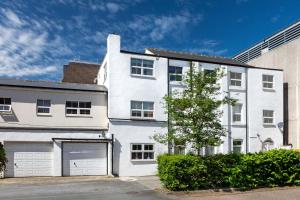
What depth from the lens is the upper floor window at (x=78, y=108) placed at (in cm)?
2564

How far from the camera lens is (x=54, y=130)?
24516mm

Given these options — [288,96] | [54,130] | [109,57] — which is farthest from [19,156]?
[288,96]

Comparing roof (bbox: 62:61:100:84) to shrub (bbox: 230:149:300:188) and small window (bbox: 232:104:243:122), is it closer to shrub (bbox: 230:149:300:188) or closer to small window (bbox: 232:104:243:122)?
small window (bbox: 232:104:243:122)

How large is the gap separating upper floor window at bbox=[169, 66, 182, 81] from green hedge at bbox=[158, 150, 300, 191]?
10.8 m

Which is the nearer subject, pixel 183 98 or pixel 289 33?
pixel 183 98

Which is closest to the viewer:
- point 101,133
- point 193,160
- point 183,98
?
point 193,160

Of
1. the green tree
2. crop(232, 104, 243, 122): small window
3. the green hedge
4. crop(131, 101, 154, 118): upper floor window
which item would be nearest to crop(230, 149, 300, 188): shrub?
the green hedge

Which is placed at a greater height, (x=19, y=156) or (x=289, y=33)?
(x=289, y=33)

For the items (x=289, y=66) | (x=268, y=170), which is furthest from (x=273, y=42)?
(x=268, y=170)

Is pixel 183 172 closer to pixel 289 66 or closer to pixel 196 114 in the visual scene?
pixel 196 114

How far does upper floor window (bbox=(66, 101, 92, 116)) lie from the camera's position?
84.1 feet

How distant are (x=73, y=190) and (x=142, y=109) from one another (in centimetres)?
1009

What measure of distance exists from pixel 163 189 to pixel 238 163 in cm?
408

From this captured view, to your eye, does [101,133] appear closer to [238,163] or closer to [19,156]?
[19,156]
